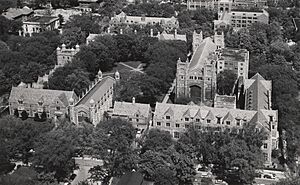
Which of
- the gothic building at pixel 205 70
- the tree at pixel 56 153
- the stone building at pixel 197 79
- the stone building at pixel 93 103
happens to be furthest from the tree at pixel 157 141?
the stone building at pixel 197 79

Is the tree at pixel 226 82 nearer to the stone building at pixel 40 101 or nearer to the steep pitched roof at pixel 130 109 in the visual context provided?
the steep pitched roof at pixel 130 109

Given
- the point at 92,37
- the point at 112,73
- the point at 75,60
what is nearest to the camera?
the point at 75,60

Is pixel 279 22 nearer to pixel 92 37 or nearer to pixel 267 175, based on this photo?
pixel 92 37

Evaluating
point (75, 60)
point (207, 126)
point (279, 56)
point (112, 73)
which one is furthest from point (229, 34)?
point (207, 126)

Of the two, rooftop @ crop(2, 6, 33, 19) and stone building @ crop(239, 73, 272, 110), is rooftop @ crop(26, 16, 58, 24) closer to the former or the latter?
rooftop @ crop(2, 6, 33, 19)

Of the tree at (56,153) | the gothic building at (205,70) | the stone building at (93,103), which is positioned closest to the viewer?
the tree at (56,153)

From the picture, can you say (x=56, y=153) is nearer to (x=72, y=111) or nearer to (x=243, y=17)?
(x=72, y=111)
